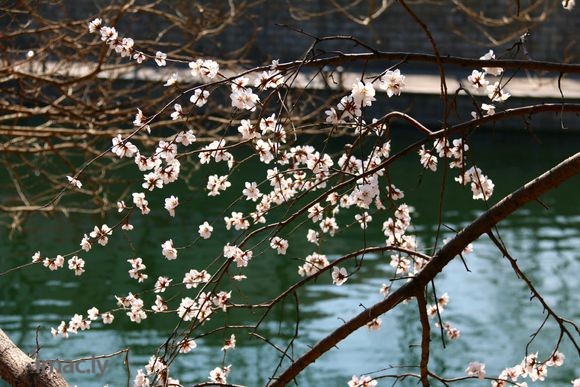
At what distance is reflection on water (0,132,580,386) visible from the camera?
589 centimetres

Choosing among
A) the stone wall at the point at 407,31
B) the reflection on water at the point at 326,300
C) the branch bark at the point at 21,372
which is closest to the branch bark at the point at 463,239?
the branch bark at the point at 21,372

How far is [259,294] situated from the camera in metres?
7.09

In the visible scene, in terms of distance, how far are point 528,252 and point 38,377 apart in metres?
6.35

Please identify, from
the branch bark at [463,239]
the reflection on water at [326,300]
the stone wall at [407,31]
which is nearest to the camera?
the branch bark at [463,239]

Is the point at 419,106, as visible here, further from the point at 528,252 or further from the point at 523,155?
the point at 528,252

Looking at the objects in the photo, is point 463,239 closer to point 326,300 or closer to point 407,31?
point 326,300

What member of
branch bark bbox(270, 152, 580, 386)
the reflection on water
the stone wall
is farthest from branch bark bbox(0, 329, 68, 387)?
the stone wall

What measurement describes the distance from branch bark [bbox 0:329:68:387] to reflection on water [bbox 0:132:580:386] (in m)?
3.16

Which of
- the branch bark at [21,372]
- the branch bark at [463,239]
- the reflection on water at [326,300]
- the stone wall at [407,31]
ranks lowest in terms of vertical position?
the branch bark at [21,372]

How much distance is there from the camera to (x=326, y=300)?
6.79 metres

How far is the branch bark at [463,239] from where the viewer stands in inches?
74.2

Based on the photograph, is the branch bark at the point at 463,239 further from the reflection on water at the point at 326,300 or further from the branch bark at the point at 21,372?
the reflection on water at the point at 326,300

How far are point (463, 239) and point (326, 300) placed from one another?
492 cm

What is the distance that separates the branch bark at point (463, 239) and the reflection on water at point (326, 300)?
10.5 ft
